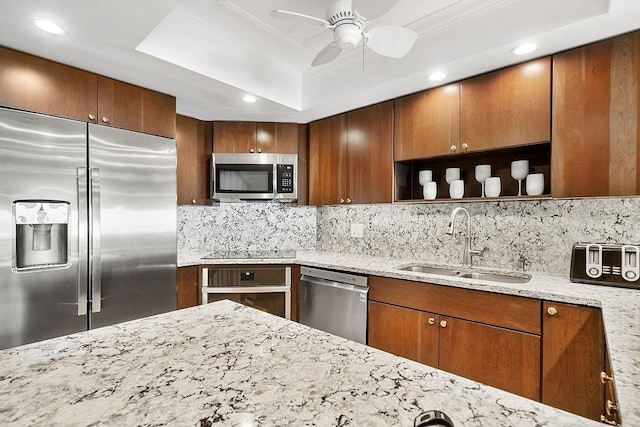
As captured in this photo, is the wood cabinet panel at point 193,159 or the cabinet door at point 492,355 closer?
the cabinet door at point 492,355

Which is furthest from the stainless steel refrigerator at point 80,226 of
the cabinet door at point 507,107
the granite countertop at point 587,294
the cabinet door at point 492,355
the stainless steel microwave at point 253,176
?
the cabinet door at point 507,107

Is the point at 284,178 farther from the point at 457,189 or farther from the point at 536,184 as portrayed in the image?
the point at 536,184

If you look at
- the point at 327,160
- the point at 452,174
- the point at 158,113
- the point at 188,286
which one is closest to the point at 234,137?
the point at 158,113

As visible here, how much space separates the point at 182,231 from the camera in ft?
10.9

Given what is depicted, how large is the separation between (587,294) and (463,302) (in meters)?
0.58

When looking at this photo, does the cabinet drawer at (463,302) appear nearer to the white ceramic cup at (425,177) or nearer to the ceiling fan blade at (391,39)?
the white ceramic cup at (425,177)

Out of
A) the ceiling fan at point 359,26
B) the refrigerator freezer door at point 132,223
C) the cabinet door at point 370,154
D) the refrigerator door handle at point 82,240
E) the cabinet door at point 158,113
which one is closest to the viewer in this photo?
the ceiling fan at point 359,26

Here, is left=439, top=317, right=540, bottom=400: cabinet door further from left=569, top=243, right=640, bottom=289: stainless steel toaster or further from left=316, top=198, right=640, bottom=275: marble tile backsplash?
left=316, top=198, right=640, bottom=275: marble tile backsplash

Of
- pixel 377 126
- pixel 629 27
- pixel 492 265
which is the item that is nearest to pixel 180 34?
pixel 377 126

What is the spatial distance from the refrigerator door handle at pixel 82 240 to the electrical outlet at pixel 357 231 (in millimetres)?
2211

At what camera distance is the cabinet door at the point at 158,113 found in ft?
7.97

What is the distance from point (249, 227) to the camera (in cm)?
353

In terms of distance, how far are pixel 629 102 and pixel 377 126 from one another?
1568mm

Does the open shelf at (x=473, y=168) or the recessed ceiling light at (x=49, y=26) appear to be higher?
the recessed ceiling light at (x=49, y=26)
